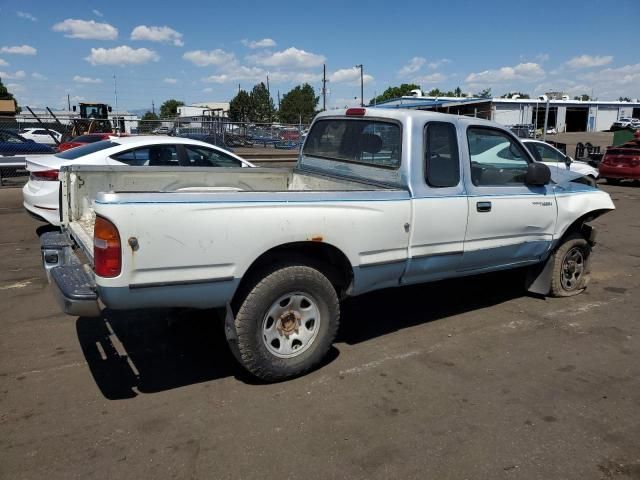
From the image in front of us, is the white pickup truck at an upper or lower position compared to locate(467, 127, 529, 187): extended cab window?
lower

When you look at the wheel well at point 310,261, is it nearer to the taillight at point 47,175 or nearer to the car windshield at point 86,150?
the taillight at point 47,175

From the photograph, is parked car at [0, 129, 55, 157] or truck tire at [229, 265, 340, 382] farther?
parked car at [0, 129, 55, 157]

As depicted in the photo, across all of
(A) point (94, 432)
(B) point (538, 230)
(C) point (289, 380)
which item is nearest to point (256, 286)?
(C) point (289, 380)

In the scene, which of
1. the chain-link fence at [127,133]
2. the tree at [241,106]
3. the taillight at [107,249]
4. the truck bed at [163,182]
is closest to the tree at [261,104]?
the tree at [241,106]

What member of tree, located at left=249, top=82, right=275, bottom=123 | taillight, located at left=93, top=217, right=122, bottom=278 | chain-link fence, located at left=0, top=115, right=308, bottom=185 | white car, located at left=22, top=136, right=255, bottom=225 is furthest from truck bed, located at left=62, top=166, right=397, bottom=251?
tree, located at left=249, top=82, right=275, bottom=123

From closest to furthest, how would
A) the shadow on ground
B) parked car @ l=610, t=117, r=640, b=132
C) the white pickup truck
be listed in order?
the white pickup truck
the shadow on ground
parked car @ l=610, t=117, r=640, b=132

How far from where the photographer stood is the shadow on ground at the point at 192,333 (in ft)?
13.3

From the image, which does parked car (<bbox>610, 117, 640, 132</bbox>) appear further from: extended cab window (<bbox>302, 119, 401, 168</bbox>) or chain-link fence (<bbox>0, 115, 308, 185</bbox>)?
extended cab window (<bbox>302, 119, 401, 168</bbox>)

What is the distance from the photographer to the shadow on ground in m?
4.04

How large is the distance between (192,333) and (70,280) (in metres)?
1.52

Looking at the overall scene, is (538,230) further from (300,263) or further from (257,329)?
(257,329)

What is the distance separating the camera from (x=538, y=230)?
531cm

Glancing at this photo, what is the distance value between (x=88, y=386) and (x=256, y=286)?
1421 mm

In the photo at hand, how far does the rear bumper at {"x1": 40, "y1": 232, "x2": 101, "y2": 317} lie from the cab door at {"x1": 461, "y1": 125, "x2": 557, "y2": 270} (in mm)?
3007
